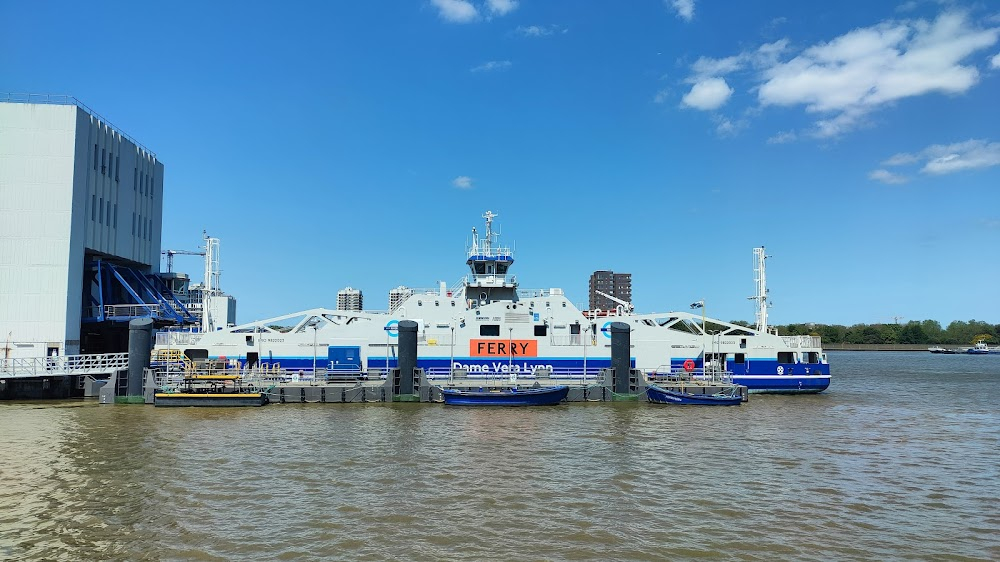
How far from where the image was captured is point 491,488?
18.0 metres

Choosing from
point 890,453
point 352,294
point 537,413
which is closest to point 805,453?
point 890,453

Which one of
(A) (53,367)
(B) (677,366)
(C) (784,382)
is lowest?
(C) (784,382)

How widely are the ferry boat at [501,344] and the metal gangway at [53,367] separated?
4.53 m

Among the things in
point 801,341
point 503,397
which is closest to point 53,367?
point 503,397

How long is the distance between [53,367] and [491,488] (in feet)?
112

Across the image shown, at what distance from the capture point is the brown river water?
1361 cm

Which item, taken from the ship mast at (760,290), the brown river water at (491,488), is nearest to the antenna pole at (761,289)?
the ship mast at (760,290)

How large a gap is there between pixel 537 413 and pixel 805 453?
1363cm

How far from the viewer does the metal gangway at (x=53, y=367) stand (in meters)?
37.2

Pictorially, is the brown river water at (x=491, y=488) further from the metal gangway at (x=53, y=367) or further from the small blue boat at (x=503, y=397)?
the metal gangway at (x=53, y=367)

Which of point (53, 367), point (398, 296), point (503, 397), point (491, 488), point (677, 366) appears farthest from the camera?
point (398, 296)

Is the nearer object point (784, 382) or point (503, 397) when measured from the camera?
point (503, 397)

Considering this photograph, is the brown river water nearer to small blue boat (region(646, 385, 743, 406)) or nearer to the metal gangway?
small blue boat (region(646, 385, 743, 406))

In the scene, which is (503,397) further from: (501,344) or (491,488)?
(491,488)
